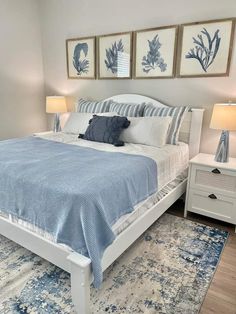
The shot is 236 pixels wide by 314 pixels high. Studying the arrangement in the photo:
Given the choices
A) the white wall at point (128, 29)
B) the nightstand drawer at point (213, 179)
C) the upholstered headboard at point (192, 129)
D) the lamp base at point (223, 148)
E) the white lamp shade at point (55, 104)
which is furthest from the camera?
the white lamp shade at point (55, 104)

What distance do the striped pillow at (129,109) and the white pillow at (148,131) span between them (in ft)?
0.79

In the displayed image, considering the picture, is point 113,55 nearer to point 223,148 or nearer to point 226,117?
point 226,117

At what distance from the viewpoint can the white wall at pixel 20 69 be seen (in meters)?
3.37

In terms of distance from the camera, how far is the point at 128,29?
298 cm

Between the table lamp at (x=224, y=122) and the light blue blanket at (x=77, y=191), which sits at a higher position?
the table lamp at (x=224, y=122)

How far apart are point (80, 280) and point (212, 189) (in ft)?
5.19

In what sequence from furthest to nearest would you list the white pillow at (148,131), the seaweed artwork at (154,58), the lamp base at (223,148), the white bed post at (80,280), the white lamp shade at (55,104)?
the white lamp shade at (55,104) → the seaweed artwork at (154,58) → the white pillow at (148,131) → the lamp base at (223,148) → the white bed post at (80,280)

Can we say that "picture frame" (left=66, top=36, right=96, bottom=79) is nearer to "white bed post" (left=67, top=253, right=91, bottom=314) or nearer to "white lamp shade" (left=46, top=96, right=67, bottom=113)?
"white lamp shade" (left=46, top=96, right=67, bottom=113)

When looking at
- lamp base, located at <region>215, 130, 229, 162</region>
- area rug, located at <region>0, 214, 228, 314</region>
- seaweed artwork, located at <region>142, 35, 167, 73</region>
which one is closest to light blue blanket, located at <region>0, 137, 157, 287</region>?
area rug, located at <region>0, 214, 228, 314</region>

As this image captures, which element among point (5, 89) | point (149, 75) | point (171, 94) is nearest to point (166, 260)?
point (171, 94)

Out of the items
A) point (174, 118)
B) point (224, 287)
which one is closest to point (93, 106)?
point (174, 118)

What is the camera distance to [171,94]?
2.86 meters

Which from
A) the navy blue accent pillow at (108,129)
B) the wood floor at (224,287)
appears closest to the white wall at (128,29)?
the navy blue accent pillow at (108,129)

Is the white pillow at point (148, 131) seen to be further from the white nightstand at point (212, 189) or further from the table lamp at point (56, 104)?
the table lamp at point (56, 104)
